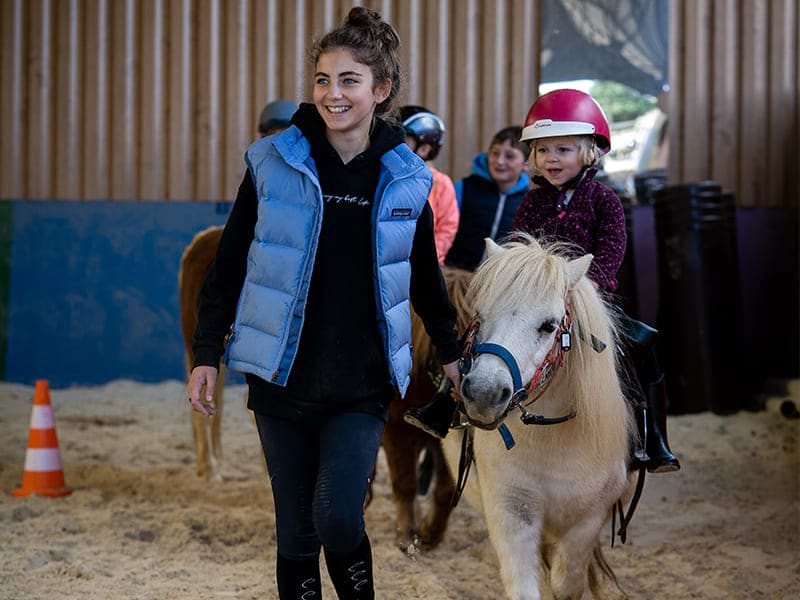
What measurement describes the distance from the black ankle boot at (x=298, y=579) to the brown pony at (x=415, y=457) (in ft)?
4.76

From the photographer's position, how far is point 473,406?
2365 mm

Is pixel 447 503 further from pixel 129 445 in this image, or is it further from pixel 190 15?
pixel 190 15

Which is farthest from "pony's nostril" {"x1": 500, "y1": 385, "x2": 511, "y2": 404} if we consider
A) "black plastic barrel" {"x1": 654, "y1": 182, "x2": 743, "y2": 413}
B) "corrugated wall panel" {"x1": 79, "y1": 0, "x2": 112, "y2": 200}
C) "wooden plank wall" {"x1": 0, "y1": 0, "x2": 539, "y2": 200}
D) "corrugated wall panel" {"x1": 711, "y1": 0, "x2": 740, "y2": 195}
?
"corrugated wall panel" {"x1": 79, "y1": 0, "x2": 112, "y2": 200}

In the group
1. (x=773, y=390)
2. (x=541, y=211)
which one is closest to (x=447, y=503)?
(x=541, y=211)

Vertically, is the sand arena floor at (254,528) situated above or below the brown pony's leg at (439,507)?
below

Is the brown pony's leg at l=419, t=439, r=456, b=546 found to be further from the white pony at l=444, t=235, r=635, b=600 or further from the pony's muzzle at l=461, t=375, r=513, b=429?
the pony's muzzle at l=461, t=375, r=513, b=429

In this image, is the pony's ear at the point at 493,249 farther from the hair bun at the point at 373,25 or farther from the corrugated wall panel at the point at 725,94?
the corrugated wall panel at the point at 725,94

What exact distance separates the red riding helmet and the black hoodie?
2.49 ft

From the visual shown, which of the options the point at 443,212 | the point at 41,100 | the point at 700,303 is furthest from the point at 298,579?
the point at 41,100

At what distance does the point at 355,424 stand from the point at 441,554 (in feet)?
6.12

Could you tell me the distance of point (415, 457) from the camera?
161 inches

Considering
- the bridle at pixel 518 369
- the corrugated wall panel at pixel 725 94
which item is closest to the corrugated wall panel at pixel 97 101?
the corrugated wall panel at pixel 725 94

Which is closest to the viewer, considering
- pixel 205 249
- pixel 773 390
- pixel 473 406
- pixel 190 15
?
pixel 473 406

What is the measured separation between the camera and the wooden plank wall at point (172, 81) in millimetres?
7672
